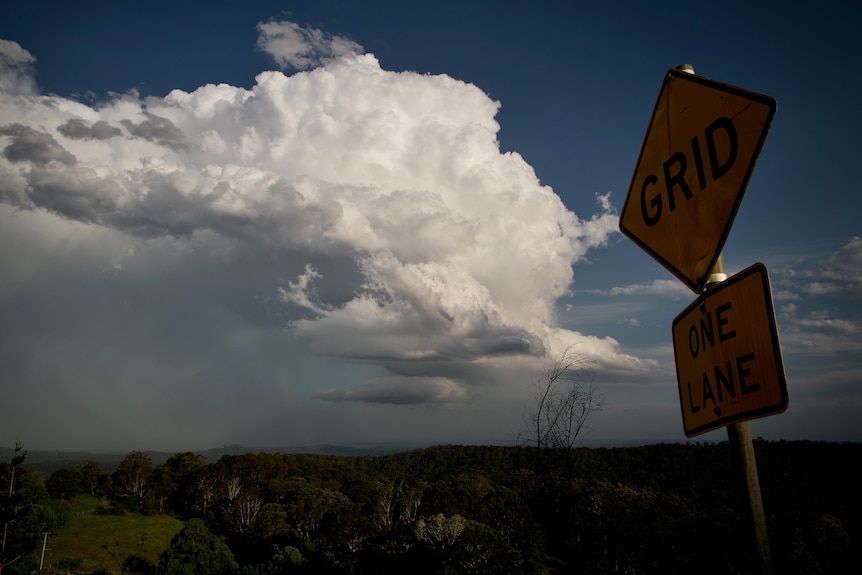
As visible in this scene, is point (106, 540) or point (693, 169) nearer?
point (693, 169)

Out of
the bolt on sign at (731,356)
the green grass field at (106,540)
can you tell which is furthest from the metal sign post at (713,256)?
the green grass field at (106,540)

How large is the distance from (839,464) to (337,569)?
87.7m

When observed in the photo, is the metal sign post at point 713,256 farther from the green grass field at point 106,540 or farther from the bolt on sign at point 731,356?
the green grass field at point 106,540

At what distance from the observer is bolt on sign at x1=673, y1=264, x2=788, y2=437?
1.61 meters

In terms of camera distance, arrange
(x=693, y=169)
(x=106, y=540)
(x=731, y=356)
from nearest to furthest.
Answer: (x=731, y=356), (x=693, y=169), (x=106, y=540)

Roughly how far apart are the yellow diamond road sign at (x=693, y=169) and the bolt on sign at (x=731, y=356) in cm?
18

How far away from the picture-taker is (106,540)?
59.4 meters

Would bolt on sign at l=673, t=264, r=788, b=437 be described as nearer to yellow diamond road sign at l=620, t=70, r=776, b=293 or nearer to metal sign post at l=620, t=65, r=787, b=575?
metal sign post at l=620, t=65, r=787, b=575

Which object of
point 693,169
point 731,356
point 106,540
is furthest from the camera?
Result: point 106,540

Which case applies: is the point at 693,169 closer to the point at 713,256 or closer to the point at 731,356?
the point at 713,256

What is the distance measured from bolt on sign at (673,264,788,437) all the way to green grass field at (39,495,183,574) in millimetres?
59689

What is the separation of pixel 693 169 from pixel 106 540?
7826 cm

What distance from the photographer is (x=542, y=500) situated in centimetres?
830

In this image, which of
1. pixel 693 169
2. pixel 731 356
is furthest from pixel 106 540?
pixel 693 169
